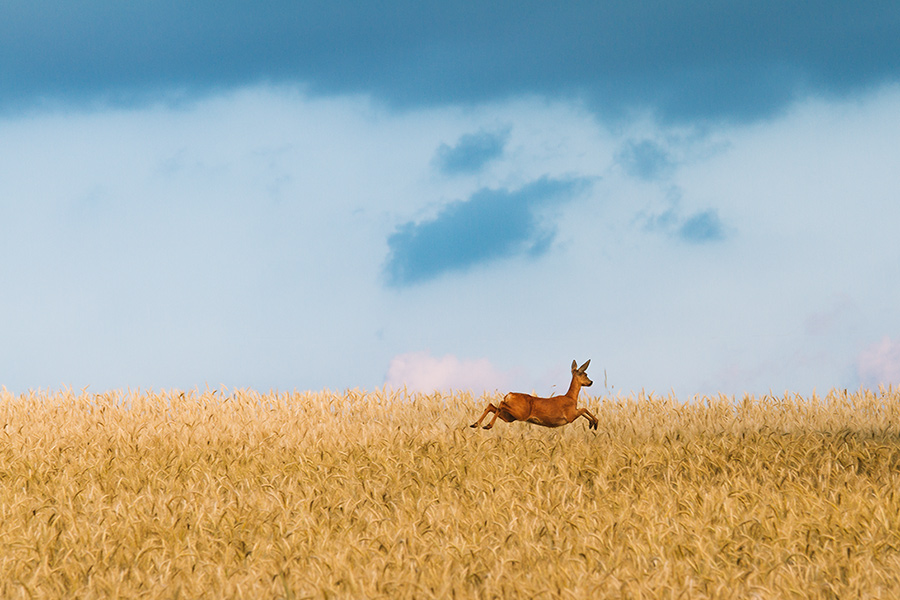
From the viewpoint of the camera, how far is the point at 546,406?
840 centimetres

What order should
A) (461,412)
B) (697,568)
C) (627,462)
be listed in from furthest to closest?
(461,412), (627,462), (697,568)

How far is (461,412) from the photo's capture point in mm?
11336

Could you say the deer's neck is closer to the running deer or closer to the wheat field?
the running deer

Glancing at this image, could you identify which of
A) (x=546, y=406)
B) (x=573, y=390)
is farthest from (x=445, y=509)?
(x=573, y=390)

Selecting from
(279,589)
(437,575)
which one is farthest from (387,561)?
(279,589)

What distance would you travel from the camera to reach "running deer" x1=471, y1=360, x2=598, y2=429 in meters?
8.38

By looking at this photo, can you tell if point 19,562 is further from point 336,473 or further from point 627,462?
point 627,462

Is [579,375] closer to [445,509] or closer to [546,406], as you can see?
[546,406]

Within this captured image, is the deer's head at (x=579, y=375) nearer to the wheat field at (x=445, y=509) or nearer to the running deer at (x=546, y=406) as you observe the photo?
the running deer at (x=546, y=406)

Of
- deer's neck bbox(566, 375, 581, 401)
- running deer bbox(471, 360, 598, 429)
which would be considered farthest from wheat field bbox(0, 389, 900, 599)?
deer's neck bbox(566, 375, 581, 401)

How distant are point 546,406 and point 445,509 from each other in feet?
7.86

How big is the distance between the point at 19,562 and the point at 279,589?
6.06 feet

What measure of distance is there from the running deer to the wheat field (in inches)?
Answer: 14.2

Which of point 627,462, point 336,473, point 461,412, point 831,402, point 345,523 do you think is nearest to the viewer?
point 345,523
